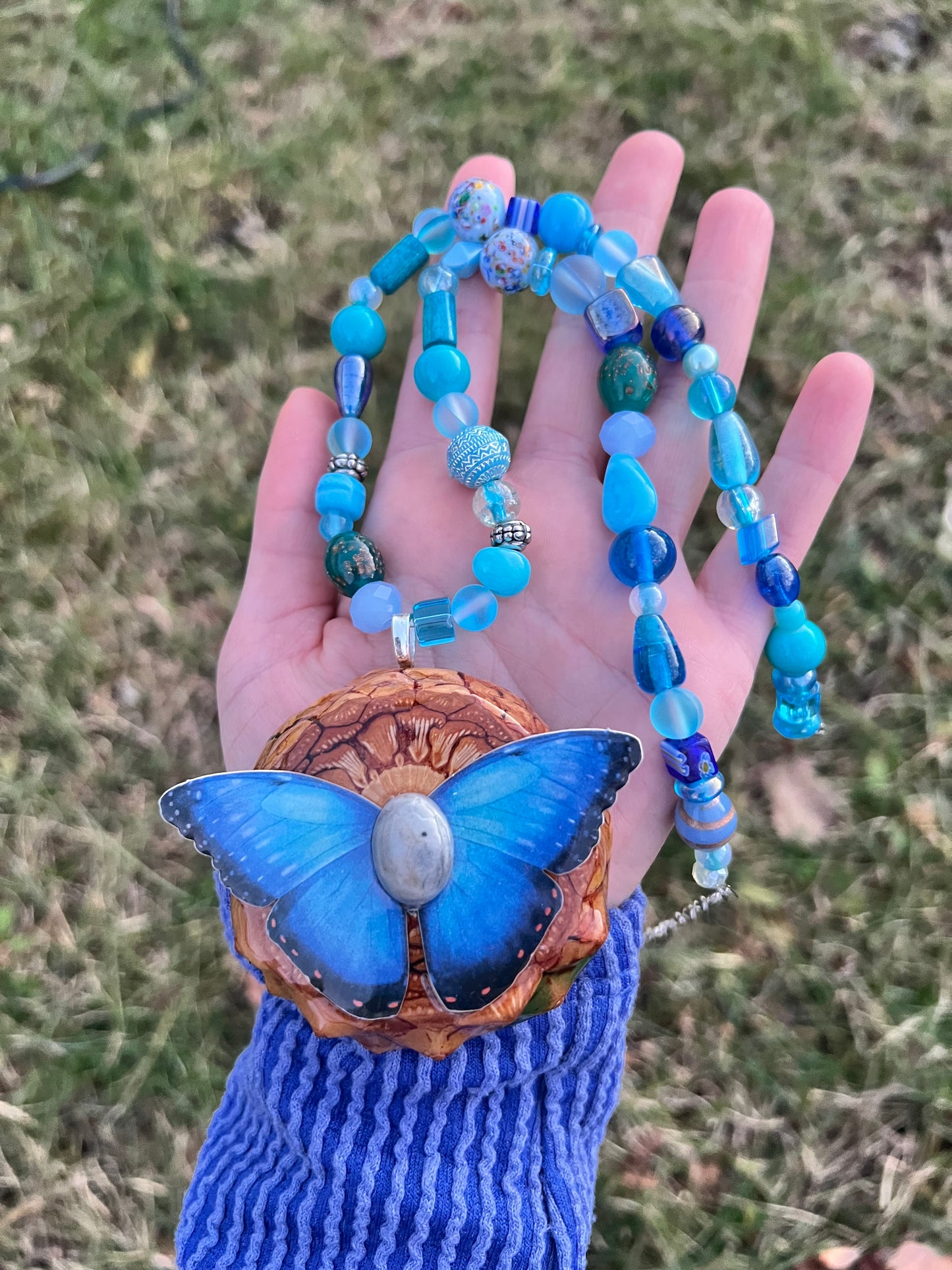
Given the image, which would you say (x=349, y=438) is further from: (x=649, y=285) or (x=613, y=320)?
(x=649, y=285)

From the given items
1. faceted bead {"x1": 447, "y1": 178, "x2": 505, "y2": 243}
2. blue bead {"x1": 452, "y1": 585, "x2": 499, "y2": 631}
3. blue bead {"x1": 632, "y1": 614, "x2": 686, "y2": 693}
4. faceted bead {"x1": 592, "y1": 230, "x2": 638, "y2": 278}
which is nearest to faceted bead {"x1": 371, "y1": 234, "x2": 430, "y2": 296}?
faceted bead {"x1": 447, "y1": 178, "x2": 505, "y2": 243}

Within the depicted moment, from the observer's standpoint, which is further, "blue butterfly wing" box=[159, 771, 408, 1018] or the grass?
the grass

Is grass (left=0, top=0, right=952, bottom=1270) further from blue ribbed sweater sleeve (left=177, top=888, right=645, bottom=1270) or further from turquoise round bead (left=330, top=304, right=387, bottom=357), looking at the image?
blue ribbed sweater sleeve (left=177, top=888, right=645, bottom=1270)

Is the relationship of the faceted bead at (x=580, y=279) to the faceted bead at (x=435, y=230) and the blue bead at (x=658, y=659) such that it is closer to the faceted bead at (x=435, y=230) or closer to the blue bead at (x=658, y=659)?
the faceted bead at (x=435, y=230)

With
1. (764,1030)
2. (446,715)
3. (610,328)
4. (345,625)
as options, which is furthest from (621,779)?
(764,1030)

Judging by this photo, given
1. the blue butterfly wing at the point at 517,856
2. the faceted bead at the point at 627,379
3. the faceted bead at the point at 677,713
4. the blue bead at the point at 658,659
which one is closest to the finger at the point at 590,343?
the faceted bead at the point at 627,379

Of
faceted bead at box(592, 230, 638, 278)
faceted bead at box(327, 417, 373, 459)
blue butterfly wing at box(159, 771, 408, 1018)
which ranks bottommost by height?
blue butterfly wing at box(159, 771, 408, 1018)

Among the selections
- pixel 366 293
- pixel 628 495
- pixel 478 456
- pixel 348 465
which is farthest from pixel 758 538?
pixel 366 293
